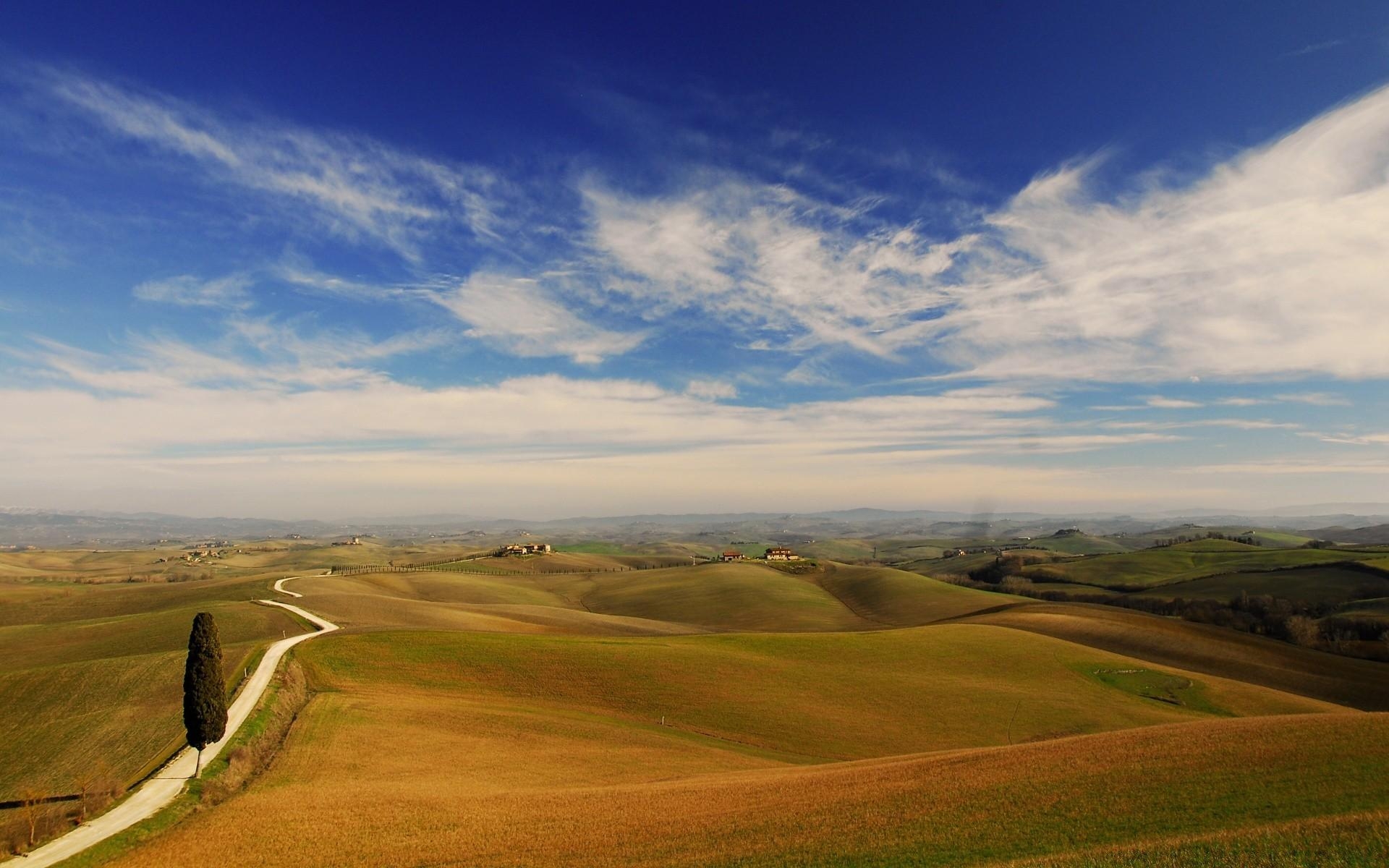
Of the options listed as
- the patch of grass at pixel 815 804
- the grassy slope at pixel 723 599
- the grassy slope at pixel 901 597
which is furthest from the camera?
the grassy slope at pixel 901 597

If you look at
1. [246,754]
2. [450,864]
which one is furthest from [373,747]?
[450,864]

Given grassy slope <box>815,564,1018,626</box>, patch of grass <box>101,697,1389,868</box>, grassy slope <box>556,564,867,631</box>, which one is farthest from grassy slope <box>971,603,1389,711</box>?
patch of grass <box>101,697,1389,868</box>

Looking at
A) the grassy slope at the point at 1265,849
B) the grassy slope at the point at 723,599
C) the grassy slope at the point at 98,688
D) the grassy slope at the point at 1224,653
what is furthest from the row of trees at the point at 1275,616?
the grassy slope at the point at 98,688

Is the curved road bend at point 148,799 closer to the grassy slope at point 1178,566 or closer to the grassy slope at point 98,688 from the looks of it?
the grassy slope at point 98,688

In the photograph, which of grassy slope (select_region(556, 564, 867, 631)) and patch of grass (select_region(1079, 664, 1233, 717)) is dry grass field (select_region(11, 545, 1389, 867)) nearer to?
patch of grass (select_region(1079, 664, 1233, 717))

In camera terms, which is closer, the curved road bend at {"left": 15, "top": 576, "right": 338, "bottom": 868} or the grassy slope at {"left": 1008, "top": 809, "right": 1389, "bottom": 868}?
the grassy slope at {"left": 1008, "top": 809, "right": 1389, "bottom": 868}

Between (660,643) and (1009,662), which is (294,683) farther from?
(1009,662)

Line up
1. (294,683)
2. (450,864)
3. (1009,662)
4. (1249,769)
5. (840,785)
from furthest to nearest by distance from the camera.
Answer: (1009,662) < (294,683) < (840,785) < (1249,769) < (450,864)
